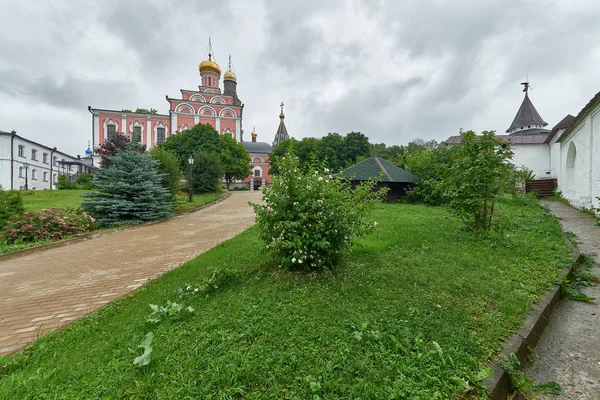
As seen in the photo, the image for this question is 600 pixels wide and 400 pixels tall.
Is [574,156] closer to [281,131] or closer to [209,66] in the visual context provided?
[209,66]

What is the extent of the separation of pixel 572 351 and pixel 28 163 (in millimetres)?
46107

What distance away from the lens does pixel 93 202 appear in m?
9.09

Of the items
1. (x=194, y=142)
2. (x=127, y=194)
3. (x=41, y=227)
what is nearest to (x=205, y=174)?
(x=194, y=142)

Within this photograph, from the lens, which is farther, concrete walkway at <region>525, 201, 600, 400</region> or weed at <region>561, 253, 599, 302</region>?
weed at <region>561, 253, 599, 302</region>

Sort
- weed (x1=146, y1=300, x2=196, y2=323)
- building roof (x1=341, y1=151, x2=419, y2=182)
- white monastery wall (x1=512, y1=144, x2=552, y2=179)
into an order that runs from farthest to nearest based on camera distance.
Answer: white monastery wall (x1=512, y1=144, x2=552, y2=179) → building roof (x1=341, y1=151, x2=419, y2=182) → weed (x1=146, y1=300, x2=196, y2=323)

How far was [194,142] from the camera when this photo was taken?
32.4 metres

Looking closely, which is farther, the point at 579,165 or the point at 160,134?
the point at 160,134

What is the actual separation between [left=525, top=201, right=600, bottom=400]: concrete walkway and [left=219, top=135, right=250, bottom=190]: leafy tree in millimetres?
33649

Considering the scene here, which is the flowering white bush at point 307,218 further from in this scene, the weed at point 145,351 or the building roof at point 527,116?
the building roof at point 527,116

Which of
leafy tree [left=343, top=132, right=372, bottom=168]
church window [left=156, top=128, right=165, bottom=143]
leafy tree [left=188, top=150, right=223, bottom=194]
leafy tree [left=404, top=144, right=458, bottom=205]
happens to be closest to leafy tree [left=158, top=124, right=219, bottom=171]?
leafy tree [left=188, top=150, right=223, bottom=194]

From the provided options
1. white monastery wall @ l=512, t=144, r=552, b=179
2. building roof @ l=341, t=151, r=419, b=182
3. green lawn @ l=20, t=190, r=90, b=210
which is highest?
white monastery wall @ l=512, t=144, r=552, b=179

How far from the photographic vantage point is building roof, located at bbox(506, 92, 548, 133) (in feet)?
97.3

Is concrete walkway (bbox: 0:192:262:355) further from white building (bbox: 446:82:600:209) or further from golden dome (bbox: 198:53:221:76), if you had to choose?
golden dome (bbox: 198:53:221:76)

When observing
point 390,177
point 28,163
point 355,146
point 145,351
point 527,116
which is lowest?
point 145,351
